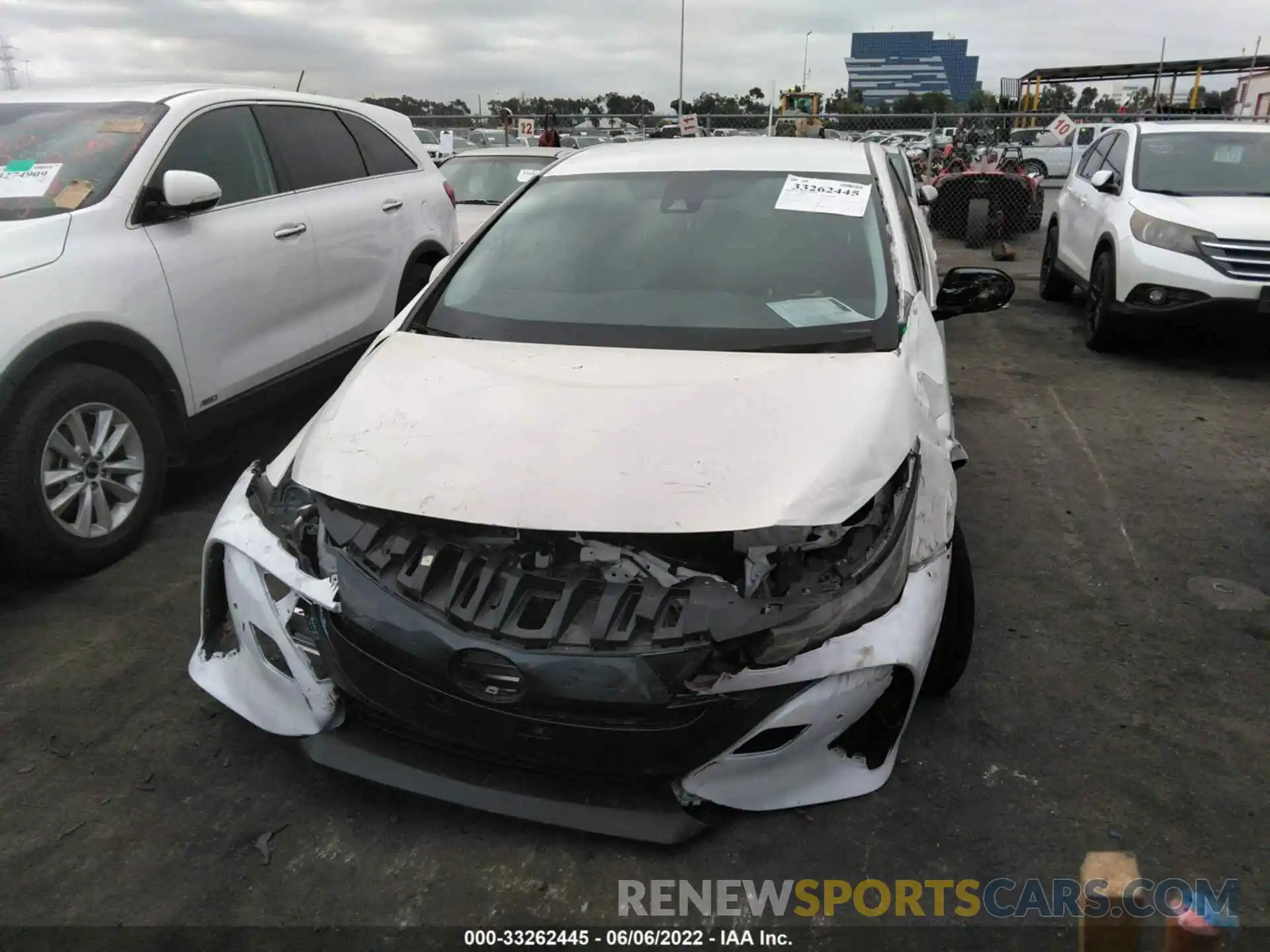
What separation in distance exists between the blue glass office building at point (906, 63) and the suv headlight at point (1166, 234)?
8472 centimetres

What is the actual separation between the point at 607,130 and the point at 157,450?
17.6 metres

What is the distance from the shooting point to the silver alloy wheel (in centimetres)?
356

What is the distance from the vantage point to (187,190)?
12.9ft

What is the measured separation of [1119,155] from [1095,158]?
756 mm

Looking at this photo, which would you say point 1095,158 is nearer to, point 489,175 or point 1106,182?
point 1106,182

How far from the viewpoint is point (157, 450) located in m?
3.99

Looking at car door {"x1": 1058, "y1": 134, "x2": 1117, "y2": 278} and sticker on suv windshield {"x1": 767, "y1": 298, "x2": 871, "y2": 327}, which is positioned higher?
car door {"x1": 1058, "y1": 134, "x2": 1117, "y2": 278}

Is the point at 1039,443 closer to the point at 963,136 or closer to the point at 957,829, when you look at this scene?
the point at 957,829

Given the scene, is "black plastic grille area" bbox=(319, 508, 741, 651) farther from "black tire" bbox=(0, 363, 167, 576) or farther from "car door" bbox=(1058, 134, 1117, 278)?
"car door" bbox=(1058, 134, 1117, 278)

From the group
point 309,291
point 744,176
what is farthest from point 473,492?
point 309,291

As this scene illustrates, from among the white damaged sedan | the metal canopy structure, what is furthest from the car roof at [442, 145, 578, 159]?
the metal canopy structure

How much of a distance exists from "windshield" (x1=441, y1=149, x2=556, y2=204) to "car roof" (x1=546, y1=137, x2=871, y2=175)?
15.2 ft

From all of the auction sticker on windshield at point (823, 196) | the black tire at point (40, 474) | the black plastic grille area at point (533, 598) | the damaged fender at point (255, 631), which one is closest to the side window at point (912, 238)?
the auction sticker on windshield at point (823, 196)

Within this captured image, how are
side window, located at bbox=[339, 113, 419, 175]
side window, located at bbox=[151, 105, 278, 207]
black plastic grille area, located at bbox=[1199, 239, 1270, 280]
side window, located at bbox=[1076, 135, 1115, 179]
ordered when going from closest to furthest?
side window, located at bbox=[151, 105, 278, 207] < side window, located at bbox=[339, 113, 419, 175] < black plastic grille area, located at bbox=[1199, 239, 1270, 280] < side window, located at bbox=[1076, 135, 1115, 179]
